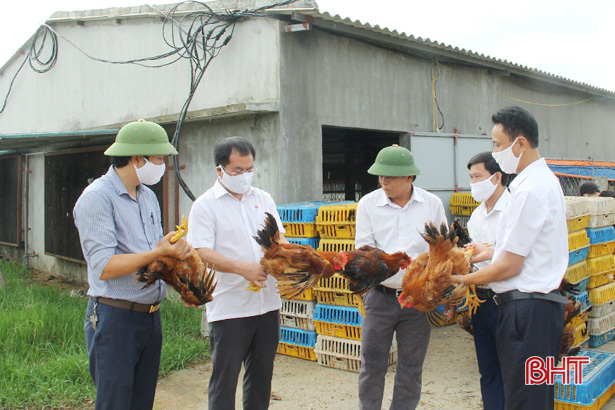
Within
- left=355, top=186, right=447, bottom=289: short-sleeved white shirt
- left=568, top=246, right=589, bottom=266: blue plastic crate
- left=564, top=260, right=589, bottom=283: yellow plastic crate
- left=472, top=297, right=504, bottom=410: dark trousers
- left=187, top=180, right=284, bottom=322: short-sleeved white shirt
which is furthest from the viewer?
left=568, top=246, right=589, bottom=266: blue plastic crate

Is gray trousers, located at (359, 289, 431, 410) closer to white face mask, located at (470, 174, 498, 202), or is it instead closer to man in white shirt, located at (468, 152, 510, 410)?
man in white shirt, located at (468, 152, 510, 410)

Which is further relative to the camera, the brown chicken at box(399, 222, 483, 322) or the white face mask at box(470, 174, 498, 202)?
the white face mask at box(470, 174, 498, 202)

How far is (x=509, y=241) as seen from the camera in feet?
9.27

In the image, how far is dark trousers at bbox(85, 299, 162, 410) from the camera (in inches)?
110

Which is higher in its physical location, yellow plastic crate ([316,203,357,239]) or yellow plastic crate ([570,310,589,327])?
yellow plastic crate ([316,203,357,239])

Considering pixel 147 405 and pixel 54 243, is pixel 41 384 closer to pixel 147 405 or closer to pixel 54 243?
pixel 147 405

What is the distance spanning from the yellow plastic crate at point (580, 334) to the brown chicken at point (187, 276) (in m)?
4.27

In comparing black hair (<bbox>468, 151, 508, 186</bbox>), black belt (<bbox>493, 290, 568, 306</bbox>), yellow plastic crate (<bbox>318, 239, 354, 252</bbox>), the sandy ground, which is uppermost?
black hair (<bbox>468, 151, 508, 186</bbox>)

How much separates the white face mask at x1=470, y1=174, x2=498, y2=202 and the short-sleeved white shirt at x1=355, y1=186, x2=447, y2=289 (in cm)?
33

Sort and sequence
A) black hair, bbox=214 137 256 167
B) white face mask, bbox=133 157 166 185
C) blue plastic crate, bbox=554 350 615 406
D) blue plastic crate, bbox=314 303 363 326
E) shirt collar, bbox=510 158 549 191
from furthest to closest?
blue plastic crate, bbox=314 303 363 326 < blue plastic crate, bbox=554 350 615 406 < black hair, bbox=214 137 256 167 < white face mask, bbox=133 157 166 185 < shirt collar, bbox=510 158 549 191

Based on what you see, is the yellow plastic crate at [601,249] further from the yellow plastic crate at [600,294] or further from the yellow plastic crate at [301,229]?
the yellow plastic crate at [301,229]

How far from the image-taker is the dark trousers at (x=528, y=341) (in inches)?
112

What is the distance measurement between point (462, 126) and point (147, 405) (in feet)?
29.3

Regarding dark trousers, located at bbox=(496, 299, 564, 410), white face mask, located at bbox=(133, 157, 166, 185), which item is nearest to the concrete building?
white face mask, located at bbox=(133, 157, 166, 185)
